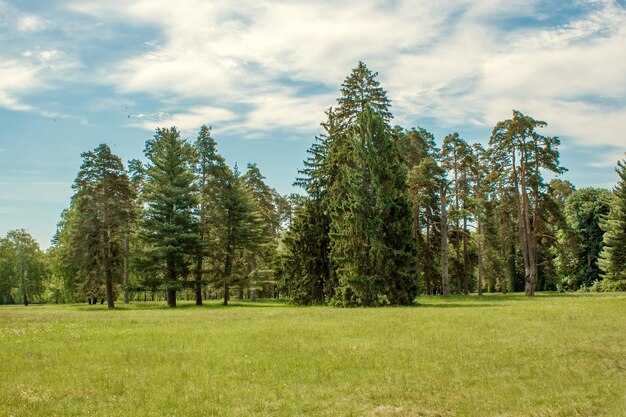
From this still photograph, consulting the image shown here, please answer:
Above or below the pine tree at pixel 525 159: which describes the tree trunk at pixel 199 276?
below

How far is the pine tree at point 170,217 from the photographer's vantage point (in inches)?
1893

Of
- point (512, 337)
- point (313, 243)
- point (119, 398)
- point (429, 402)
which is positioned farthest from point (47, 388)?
point (313, 243)

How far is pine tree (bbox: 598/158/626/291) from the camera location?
52500 millimetres

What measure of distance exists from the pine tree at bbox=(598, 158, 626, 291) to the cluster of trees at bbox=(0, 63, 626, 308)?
14 cm

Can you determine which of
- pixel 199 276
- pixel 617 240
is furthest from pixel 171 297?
pixel 617 240

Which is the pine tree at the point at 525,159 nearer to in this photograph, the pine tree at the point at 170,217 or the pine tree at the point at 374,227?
the pine tree at the point at 374,227

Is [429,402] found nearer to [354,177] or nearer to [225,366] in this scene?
[225,366]

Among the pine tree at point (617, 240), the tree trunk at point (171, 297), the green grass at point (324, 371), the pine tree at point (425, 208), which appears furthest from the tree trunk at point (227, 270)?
the pine tree at point (617, 240)

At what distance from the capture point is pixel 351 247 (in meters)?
40.7

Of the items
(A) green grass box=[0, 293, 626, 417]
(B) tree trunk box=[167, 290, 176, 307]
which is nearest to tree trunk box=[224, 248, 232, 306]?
(B) tree trunk box=[167, 290, 176, 307]

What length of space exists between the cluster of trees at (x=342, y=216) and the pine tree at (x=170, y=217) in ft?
0.43

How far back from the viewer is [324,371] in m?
13.8

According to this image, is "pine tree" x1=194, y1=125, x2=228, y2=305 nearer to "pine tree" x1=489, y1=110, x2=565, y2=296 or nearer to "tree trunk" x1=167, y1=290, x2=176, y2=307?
"tree trunk" x1=167, y1=290, x2=176, y2=307

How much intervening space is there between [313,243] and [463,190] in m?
21.9
